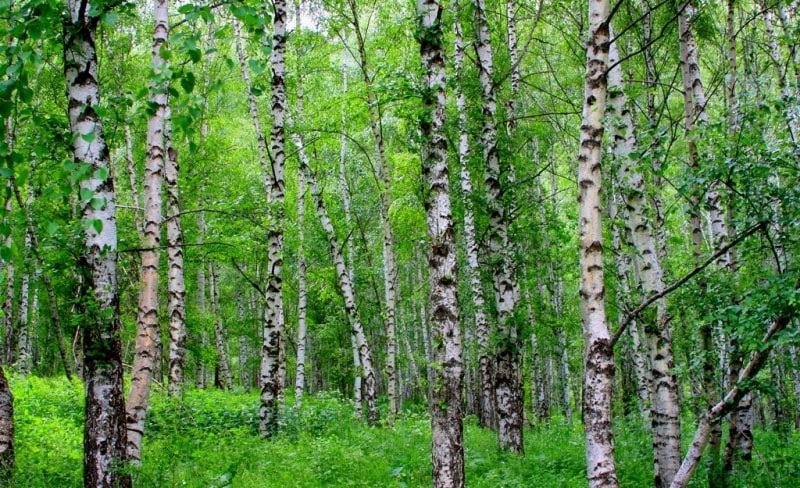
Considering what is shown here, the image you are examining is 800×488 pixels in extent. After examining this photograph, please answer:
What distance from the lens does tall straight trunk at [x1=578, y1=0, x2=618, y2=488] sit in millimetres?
4801

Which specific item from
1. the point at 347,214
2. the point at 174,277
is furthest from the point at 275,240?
the point at 347,214

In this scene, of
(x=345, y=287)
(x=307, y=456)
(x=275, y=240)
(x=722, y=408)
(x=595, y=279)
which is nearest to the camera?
(x=595, y=279)

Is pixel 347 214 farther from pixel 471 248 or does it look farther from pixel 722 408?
pixel 722 408

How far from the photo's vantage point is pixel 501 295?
1021 cm

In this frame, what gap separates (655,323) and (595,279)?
91.6 inches

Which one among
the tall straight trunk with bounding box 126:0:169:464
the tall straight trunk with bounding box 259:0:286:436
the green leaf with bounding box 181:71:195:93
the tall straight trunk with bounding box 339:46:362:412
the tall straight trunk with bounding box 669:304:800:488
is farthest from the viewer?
the tall straight trunk with bounding box 339:46:362:412

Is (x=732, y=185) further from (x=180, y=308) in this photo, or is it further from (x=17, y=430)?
(x=17, y=430)

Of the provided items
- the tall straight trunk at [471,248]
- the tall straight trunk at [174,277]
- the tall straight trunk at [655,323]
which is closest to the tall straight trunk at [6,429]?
the tall straight trunk at [174,277]

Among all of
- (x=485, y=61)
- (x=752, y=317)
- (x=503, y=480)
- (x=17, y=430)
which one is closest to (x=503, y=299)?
(x=503, y=480)

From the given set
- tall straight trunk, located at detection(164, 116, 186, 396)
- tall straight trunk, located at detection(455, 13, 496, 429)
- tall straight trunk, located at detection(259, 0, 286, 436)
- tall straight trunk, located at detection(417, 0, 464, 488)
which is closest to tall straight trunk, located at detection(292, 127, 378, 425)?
tall straight trunk, located at detection(455, 13, 496, 429)

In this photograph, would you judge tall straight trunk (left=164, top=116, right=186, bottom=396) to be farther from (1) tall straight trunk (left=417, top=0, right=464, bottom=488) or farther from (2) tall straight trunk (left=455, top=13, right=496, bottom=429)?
(1) tall straight trunk (left=417, top=0, right=464, bottom=488)

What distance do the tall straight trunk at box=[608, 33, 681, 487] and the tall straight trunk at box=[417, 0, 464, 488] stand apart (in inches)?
80.1

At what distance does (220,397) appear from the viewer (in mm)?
16766

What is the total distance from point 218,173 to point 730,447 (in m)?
18.2
